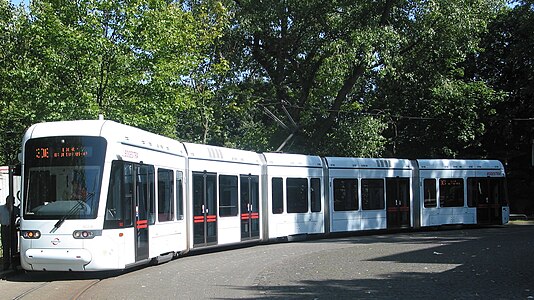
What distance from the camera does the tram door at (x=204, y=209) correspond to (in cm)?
1847

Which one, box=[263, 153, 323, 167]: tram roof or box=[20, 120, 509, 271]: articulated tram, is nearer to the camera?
box=[20, 120, 509, 271]: articulated tram

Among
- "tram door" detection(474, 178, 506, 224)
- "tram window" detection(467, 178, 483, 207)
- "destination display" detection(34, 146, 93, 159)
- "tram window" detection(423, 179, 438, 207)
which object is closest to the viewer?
"destination display" detection(34, 146, 93, 159)

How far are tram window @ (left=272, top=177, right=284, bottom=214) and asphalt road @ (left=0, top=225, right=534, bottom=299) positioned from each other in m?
3.74

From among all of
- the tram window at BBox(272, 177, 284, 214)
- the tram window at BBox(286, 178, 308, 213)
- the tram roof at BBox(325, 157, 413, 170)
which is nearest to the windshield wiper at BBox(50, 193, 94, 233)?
the tram window at BBox(272, 177, 284, 214)

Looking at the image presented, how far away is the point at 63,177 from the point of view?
13.3 metres

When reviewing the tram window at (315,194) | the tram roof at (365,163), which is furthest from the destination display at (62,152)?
the tram roof at (365,163)

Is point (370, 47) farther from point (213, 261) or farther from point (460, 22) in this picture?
point (213, 261)

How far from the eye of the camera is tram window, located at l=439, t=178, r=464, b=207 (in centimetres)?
2894

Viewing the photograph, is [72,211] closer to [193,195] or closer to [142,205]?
[142,205]

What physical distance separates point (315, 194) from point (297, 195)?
3.59 feet

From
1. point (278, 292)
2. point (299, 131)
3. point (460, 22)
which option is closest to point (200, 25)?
point (299, 131)

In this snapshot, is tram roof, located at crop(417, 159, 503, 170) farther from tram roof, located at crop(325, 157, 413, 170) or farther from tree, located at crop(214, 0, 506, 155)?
tree, located at crop(214, 0, 506, 155)

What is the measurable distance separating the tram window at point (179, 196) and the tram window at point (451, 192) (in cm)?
1497

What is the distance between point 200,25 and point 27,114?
10.2 m
